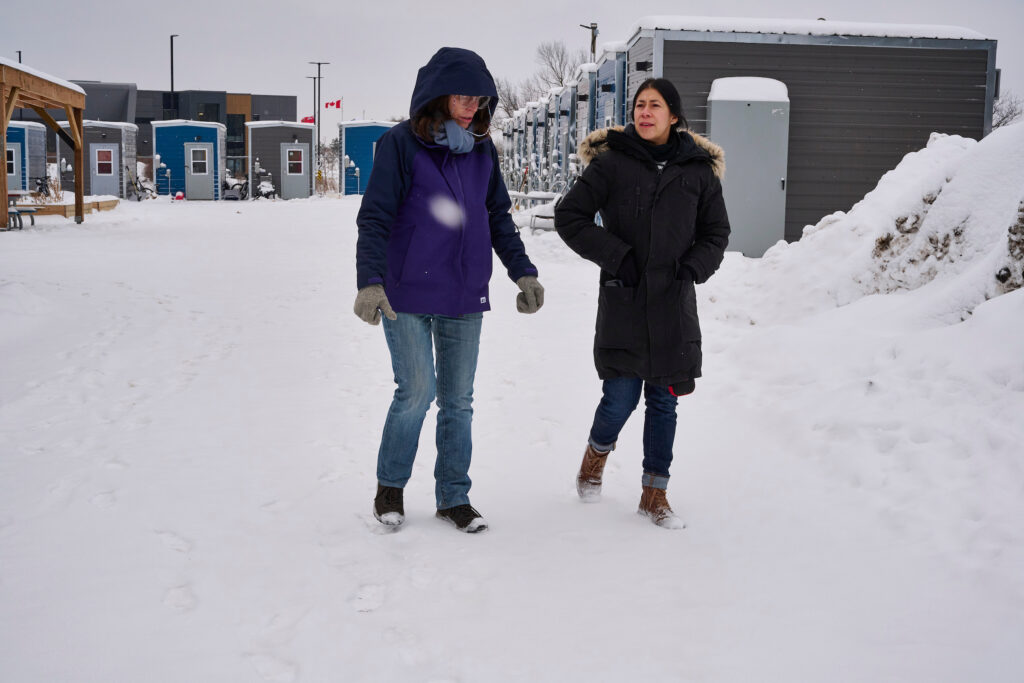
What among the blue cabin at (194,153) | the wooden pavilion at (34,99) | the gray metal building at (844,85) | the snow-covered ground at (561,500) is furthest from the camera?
the blue cabin at (194,153)

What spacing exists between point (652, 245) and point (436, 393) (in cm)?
106

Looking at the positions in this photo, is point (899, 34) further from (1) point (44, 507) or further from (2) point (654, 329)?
(1) point (44, 507)

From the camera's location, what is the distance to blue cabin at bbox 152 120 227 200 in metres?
37.6

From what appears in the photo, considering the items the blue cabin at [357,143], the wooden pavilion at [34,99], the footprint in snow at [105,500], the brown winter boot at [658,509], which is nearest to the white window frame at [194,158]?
the blue cabin at [357,143]

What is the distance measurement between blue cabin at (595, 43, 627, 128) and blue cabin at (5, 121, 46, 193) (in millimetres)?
26443

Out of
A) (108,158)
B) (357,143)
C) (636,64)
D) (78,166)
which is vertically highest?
(357,143)

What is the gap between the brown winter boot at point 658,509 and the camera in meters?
3.71

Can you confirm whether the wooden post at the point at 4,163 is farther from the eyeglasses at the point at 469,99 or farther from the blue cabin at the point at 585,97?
the eyeglasses at the point at 469,99

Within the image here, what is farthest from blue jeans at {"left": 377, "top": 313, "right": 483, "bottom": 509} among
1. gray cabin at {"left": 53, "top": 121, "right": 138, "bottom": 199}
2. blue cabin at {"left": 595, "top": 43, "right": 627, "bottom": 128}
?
gray cabin at {"left": 53, "top": 121, "right": 138, "bottom": 199}

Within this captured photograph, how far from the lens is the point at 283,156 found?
3909 centimetres

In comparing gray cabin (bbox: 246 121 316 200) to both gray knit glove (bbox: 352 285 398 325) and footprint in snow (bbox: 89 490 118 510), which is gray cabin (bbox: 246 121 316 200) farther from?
gray knit glove (bbox: 352 285 398 325)

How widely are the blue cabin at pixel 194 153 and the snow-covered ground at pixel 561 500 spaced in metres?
31.8

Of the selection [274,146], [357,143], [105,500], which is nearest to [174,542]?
[105,500]

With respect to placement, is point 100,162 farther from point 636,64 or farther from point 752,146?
point 752,146
